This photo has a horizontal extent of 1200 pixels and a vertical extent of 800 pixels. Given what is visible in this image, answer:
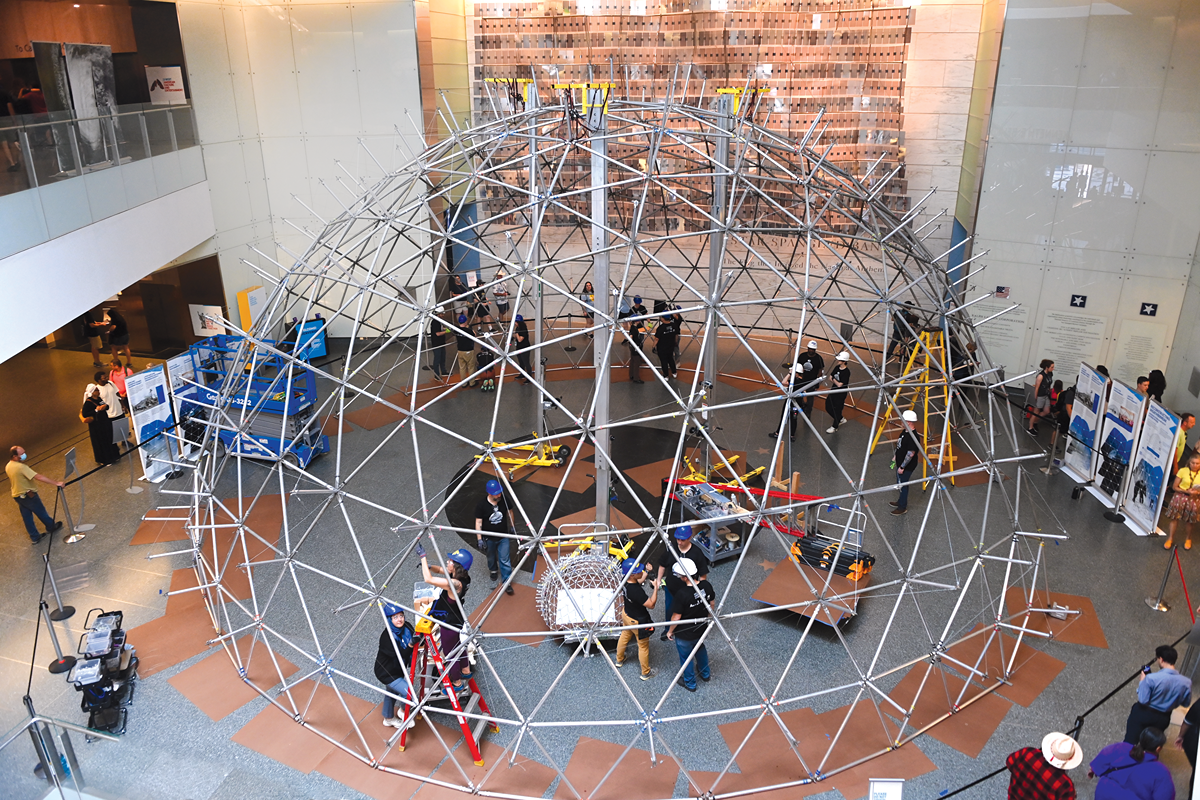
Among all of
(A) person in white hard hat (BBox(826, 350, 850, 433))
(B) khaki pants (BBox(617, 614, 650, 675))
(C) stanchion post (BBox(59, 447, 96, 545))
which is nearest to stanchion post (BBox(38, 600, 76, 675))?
(C) stanchion post (BBox(59, 447, 96, 545))

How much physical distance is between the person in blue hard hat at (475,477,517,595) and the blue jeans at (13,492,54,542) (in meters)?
6.75

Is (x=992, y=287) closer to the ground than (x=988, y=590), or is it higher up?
higher up

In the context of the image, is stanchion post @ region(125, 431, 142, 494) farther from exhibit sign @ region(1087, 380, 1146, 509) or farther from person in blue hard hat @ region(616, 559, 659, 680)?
exhibit sign @ region(1087, 380, 1146, 509)

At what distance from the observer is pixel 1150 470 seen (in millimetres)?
12367

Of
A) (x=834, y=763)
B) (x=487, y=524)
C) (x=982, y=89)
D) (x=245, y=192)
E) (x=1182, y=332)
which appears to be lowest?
(x=834, y=763)

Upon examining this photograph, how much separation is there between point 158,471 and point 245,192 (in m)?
7.68

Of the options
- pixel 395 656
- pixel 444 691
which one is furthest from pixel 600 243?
pixel 444 691

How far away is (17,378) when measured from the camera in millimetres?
18812

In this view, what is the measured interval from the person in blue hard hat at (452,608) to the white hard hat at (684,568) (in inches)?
94.2

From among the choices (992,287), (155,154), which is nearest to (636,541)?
(992,287)

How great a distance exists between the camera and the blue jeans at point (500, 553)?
37.0ft

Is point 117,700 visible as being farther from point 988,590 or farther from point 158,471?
point 988,590

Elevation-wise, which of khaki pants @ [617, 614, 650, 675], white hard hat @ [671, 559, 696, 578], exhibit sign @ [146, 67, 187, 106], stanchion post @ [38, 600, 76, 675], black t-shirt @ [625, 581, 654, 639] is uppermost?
exhibit sign @ [146, 67, 187, 106]

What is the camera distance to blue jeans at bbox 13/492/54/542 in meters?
12.2
